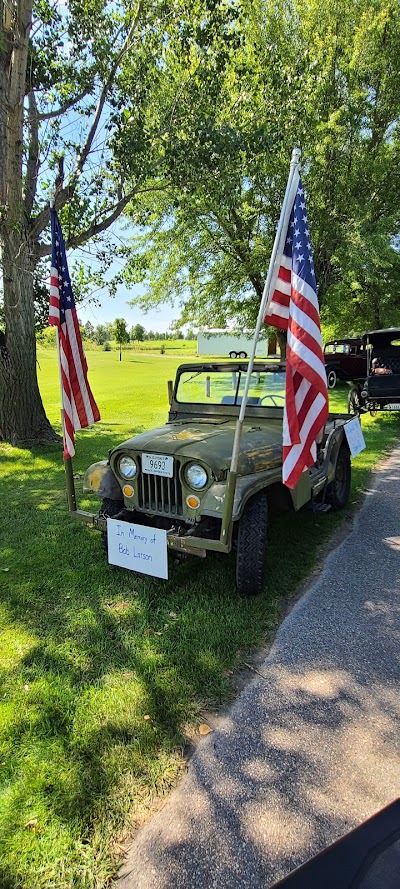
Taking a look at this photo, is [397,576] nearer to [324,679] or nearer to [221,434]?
[324,679]

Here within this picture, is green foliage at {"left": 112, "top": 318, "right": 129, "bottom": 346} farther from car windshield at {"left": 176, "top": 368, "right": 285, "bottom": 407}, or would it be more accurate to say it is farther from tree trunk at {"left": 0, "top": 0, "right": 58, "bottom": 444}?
car windshield at {"left": 176, "top": 368, "right": 285, "bottom": 407}

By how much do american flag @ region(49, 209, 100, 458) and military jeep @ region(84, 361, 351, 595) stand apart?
1.55 ft

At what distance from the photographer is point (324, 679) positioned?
2.72 m

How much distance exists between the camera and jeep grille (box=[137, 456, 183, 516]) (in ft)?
11.4

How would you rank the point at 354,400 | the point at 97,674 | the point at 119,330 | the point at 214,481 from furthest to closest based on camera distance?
1. the point at 119,330
2. the point at 354,400
3. the point at 214,481
4. the point at 97,674

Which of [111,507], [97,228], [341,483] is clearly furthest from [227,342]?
[111,507]

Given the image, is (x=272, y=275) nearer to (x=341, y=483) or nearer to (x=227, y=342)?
(x=341, y=483)

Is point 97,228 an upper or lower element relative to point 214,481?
upper

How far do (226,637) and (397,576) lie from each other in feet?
5.65

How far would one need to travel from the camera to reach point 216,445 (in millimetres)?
3604

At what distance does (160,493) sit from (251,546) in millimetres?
780

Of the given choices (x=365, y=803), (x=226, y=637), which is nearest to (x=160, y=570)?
(x=226, y=637)

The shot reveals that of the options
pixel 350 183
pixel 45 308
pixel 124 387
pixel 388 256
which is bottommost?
pixel 124 387

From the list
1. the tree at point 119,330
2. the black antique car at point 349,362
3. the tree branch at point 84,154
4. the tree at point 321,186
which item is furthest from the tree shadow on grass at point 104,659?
the tree at point 119,330
